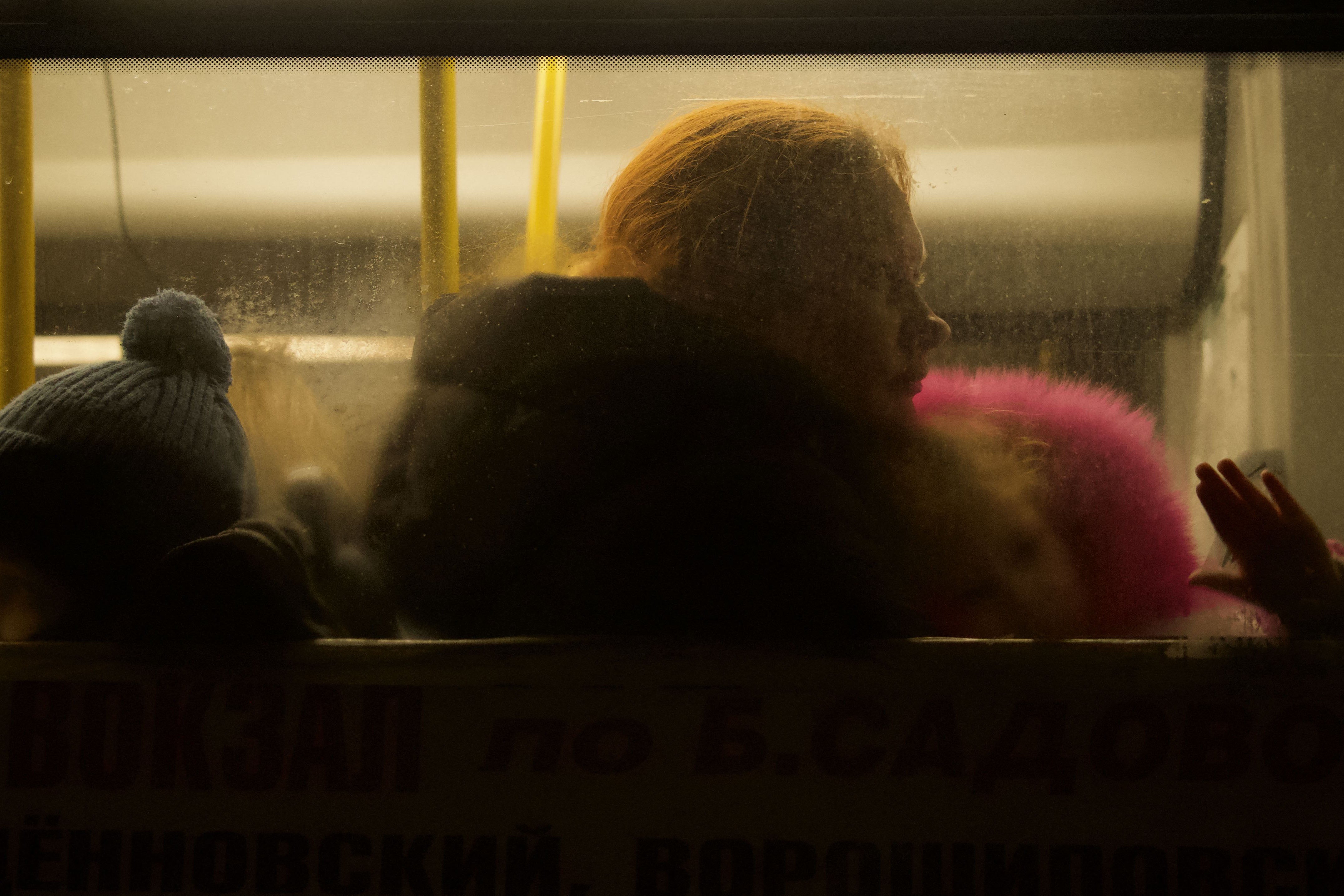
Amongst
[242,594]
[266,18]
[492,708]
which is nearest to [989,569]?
[492,708]

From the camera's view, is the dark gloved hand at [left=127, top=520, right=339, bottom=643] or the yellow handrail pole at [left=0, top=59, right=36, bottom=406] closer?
the dark gloved hand at [left=127, top=520, right=339, bottom=643]

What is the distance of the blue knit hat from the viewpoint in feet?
2.74

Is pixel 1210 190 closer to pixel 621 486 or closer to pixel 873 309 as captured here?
pixel 873 309

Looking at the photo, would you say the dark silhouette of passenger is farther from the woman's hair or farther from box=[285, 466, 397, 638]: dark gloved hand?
the woman's hair

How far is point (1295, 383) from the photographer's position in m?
0.85

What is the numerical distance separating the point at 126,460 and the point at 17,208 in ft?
1.03

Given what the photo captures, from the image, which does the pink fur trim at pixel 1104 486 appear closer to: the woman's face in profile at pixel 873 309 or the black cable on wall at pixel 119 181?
the woman's face in profile at pixel 873 309

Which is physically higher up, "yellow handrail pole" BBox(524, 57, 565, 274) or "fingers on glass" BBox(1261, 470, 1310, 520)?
"yellow handrail pole" BBox(524, 57, 565, 274)

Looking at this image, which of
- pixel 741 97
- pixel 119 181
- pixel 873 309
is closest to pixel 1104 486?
pixel 873 309

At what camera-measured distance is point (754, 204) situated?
2.88 feet

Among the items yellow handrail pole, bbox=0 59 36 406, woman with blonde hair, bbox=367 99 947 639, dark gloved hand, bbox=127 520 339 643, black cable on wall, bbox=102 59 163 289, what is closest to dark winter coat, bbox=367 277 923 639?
woman with blonde hair, bbox=367 99 947 639

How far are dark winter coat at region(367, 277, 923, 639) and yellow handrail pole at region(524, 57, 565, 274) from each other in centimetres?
4

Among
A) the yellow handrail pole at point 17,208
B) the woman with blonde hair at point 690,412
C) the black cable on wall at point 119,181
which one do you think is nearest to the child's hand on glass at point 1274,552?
the woman with blonde hair at point 690,412

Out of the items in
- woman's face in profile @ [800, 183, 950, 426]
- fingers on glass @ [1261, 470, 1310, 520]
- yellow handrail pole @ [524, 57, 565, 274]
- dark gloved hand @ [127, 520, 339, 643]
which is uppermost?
yellow handrail pole @ [524, 57, 565, 274]
